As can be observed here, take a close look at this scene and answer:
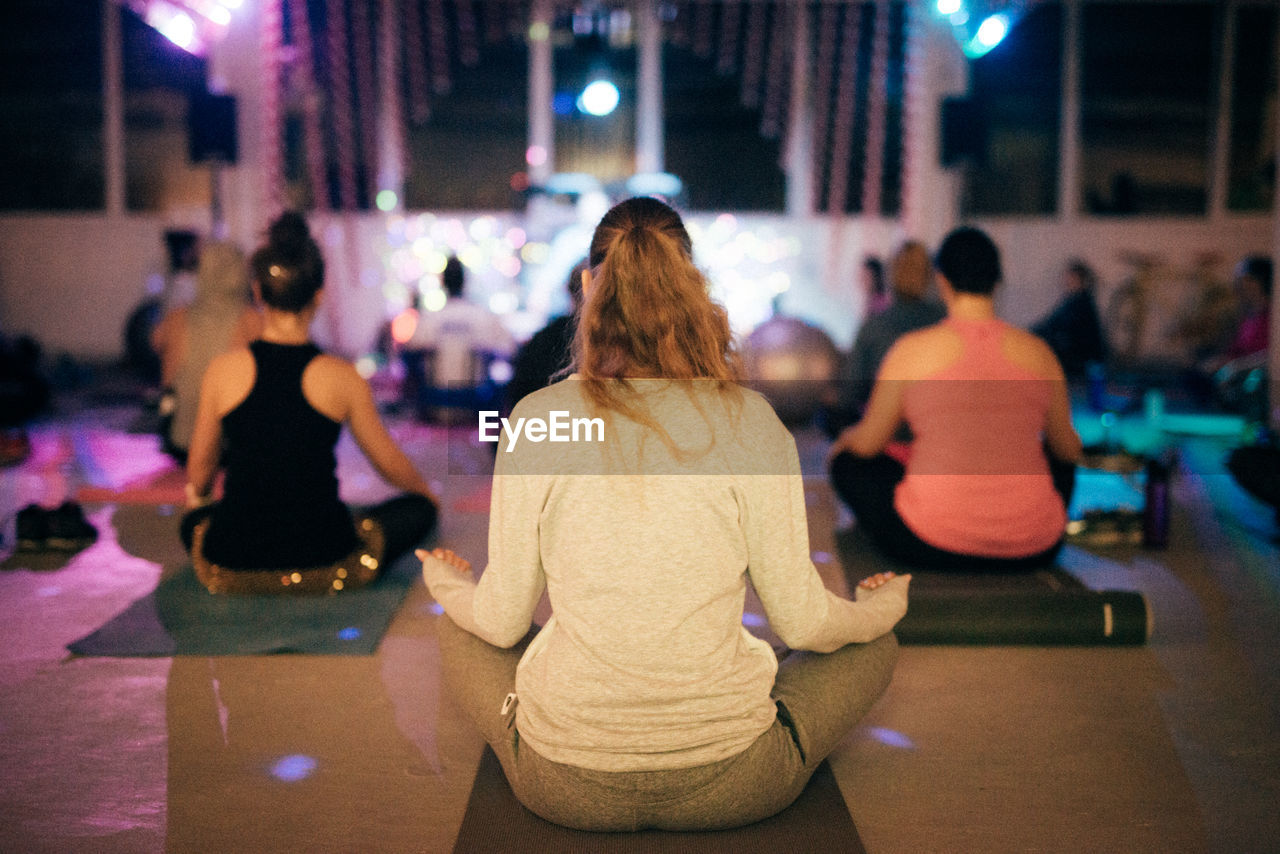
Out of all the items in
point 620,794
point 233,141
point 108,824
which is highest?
point 233,141

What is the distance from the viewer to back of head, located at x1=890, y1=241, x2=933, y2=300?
4.30 meters

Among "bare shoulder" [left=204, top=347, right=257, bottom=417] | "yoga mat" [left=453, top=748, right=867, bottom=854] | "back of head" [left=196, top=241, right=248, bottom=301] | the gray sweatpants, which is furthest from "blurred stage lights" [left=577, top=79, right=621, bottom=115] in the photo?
"yoga mat" [left=453, top=748, right=867, bottom=854]

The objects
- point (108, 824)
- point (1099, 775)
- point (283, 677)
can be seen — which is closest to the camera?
point (108, 824)

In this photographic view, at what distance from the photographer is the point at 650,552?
1.51 metres

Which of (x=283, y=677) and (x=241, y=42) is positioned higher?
(x=241, y=42)

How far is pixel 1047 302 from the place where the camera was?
1002 centimetres

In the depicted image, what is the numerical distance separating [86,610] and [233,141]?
6786 millimetres

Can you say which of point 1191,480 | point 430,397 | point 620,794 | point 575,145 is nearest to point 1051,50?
point 575,145

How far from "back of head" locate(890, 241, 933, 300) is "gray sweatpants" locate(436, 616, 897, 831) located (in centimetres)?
263

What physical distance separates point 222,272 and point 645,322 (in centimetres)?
295

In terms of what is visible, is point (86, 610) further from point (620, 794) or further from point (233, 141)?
point (233, 141)

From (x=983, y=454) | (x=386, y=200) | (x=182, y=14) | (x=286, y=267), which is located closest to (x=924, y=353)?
(x=983, y=454)

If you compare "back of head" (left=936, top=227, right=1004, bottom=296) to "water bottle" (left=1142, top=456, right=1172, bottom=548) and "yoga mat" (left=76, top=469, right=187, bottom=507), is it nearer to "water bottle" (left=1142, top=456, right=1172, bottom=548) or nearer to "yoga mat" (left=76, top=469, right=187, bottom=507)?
"water bottle" (left=1142, top=456, right=1172, bottom=548)

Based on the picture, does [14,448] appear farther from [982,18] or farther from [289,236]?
[982,18]
